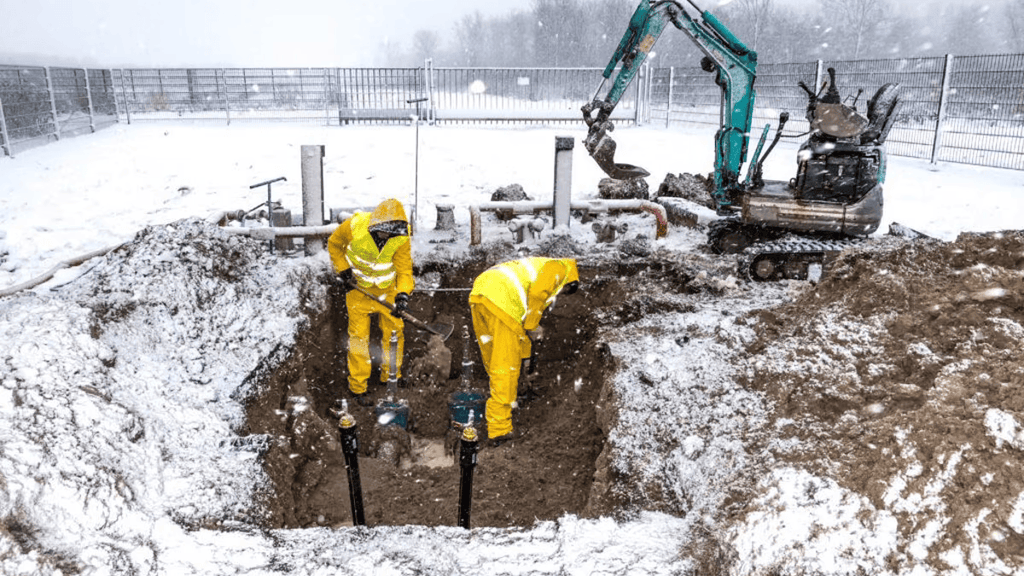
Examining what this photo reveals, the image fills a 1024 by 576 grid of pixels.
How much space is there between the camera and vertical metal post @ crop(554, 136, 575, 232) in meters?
8.00

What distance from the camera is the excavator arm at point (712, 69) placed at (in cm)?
745

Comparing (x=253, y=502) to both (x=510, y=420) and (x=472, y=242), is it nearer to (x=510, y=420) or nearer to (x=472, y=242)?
(x=510, y=420)

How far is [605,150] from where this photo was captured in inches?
323

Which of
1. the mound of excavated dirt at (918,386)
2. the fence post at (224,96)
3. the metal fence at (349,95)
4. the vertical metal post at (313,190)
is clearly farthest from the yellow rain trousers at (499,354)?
the fence post at (224,96)

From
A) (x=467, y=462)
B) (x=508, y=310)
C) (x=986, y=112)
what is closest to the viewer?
(x=467, y=462)

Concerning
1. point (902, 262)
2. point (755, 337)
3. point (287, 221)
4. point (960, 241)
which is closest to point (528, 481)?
point (755, 337)

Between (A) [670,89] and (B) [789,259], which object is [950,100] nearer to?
(B) [789,259]

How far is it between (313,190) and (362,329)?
6.37 ft

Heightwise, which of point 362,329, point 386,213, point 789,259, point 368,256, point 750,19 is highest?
point 750,19

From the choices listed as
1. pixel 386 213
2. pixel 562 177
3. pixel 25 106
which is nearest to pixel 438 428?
pixel 386 213

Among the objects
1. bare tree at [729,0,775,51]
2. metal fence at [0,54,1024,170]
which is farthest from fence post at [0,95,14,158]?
bare tree at [729,0,775,51]

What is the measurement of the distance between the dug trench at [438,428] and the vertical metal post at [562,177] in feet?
4.23

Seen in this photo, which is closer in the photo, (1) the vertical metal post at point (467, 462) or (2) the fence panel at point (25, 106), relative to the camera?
(1) the vertical metal post at point (467, 462)

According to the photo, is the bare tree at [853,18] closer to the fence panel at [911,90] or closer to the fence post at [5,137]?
the fence panel at [911,90]
